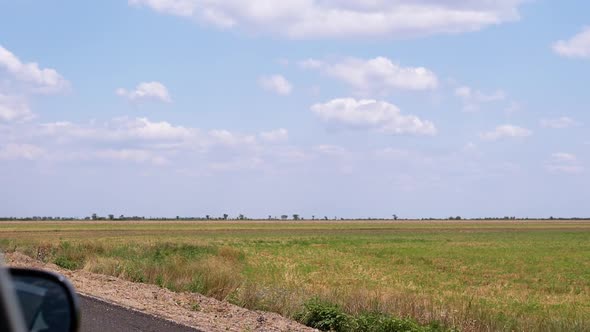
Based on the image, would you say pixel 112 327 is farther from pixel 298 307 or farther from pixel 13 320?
pixel 13 320

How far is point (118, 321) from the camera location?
12000 mm

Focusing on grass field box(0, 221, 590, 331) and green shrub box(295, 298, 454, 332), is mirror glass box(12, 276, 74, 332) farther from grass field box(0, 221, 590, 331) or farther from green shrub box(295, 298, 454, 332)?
grass field box(0, 221, 590, 331)

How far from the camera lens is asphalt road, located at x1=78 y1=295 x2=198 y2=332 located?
11.4 metres

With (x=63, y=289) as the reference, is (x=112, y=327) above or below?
below

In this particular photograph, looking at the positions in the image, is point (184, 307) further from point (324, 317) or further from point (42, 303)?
point (42, 303)

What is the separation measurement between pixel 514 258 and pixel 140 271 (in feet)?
124

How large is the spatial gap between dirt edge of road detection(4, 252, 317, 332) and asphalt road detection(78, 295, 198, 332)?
26 centimetres

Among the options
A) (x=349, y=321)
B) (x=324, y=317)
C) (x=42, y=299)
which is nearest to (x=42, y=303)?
(x=42, y=299)

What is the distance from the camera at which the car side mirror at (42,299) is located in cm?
238

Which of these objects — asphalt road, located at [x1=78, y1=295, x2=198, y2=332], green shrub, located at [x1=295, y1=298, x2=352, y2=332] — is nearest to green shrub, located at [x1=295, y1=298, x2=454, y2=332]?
green shrub, located at [x1=295, y1=298, x2=352, y2=332]

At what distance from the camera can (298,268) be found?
39.8 m

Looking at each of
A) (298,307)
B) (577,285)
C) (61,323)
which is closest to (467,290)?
(577,285)

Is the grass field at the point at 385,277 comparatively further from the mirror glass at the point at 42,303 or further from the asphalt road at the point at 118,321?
the mirror glass at the point at 42,303

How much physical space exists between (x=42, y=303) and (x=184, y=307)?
1208 centimetres
